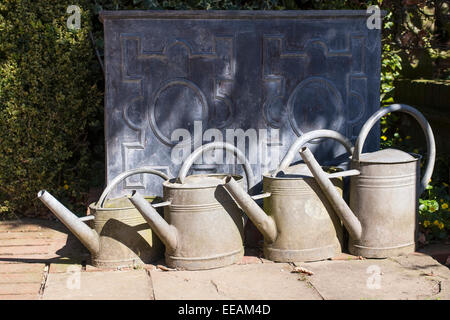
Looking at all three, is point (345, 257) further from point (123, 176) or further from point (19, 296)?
point (19, 296)

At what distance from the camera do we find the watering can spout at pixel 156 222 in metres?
3.34

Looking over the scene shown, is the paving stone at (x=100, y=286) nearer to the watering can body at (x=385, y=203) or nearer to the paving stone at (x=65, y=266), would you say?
the paving stone at (x=65, y=266)

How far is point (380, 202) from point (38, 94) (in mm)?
2623

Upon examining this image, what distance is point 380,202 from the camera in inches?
141

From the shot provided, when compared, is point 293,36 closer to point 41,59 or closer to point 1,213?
point 41,59

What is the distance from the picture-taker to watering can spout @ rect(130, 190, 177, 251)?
3344 millimetres

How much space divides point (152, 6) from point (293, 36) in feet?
3.78

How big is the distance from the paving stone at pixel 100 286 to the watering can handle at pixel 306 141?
41.1 inches

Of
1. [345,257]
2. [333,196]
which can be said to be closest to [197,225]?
[333,196]

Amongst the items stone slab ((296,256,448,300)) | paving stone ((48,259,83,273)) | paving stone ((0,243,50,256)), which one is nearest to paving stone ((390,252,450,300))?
stone slab ((296,256,448,300))

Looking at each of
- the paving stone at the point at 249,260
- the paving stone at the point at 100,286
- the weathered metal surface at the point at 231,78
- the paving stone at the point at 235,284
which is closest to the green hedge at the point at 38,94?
the weathered metal surface at the point at 231,78

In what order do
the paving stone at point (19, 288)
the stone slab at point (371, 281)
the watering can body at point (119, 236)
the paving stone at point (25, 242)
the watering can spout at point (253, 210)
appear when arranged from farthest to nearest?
the paving stone at point (25, 242) → the watering can body at point (119, 236) → the watering can spout at point (253, 210) → the paving stone at point (19, 288) → the stone slab at point (371, 281)

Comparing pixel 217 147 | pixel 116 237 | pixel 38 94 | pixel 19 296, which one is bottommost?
pixel 19 296

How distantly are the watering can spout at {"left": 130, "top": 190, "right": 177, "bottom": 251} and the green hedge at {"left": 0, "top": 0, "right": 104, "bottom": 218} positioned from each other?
151cm
